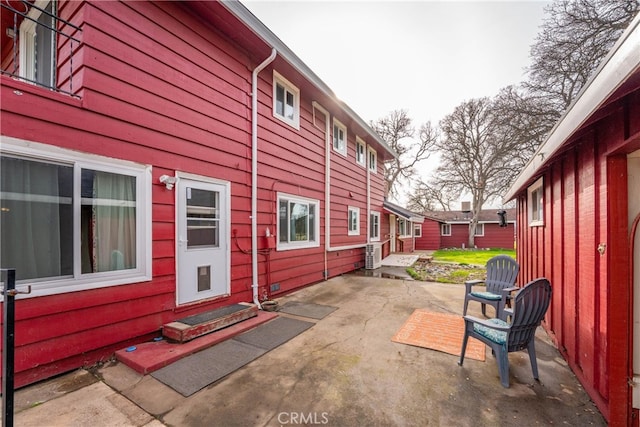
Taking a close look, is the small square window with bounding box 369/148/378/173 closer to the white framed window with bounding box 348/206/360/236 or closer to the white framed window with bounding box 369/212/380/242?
the white framed window with bounding box 369/212/380/242

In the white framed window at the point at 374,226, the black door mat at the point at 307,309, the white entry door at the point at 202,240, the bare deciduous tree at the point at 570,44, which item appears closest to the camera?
the white entry door at the point at 202,240

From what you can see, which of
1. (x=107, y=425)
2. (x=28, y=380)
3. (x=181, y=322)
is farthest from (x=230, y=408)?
(x=28, y=380)

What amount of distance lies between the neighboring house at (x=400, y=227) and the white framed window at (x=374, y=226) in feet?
3.28

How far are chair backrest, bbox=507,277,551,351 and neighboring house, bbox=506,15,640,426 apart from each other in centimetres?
32

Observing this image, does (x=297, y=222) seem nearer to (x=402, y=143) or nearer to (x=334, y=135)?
(x=334, y=135)

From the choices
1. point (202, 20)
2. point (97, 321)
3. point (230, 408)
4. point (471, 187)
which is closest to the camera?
point (230, 408)

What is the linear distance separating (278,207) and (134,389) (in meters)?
3.70

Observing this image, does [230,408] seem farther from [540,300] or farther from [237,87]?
[237,87]

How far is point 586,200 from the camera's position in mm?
2414

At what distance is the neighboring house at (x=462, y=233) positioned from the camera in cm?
2084

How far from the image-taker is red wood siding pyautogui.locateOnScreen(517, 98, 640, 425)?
188 centimetres

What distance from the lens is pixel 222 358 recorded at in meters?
2.92

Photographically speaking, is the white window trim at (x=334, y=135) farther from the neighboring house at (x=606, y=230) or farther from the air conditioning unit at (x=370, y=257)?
the neighboring house at (x=606, y=230)

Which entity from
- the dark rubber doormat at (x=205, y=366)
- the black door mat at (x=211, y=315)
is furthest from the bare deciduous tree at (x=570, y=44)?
the dark rubber doormat at (x=205, y=366)
